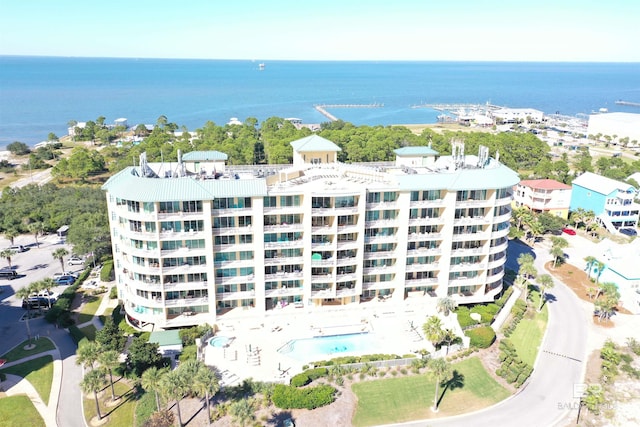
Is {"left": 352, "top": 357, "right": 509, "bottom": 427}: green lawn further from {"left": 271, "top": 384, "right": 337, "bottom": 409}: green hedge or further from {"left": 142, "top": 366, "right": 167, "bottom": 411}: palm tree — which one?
{"left": 142, "top": 366, "right": 167, "bottom": 411}: palm tree

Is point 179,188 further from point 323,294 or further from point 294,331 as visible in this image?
point 323,294

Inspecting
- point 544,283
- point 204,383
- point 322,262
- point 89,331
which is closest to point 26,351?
point 89,331

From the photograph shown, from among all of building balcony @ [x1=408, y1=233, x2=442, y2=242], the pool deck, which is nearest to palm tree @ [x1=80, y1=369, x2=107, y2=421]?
the pool deck

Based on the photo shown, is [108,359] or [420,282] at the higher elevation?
[108,359]

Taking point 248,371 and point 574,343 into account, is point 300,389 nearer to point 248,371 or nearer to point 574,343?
point 248,371

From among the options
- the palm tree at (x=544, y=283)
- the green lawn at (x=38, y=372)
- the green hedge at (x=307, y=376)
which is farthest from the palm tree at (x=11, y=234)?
the palm tree at (x=544, y=283)

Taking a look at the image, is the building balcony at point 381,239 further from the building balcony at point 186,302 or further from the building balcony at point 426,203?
the building balcony at point 186,302
